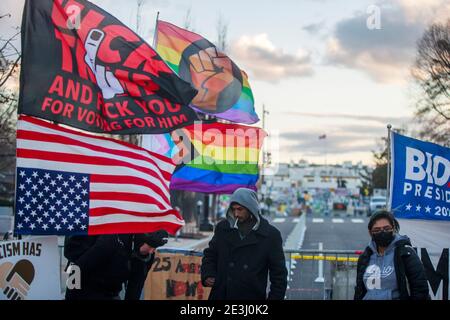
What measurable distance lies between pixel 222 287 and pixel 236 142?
5.19m

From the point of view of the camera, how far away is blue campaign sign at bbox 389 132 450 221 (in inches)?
360

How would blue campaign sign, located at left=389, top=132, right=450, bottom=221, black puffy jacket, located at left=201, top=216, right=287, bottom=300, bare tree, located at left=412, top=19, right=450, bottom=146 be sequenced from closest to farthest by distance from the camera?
black puffy jacket, located at left=201, top=216, right=287, bottom=300 → blue campaign sign, located at left=389, top=132, right=450, bottom=221 → bare tree, located at left=412, top=19, right=450, bottom=146

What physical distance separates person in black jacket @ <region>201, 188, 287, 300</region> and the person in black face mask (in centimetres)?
67

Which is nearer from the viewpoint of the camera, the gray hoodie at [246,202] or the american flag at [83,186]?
the gray hoodie at [246,202]

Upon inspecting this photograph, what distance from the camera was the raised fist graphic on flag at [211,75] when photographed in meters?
11.6

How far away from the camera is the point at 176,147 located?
37.3ft

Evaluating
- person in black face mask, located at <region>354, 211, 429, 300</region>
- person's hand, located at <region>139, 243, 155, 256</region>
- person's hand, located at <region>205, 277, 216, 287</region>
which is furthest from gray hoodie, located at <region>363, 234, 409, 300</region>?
person's hand, located at <region>139, 243, 155, 256</region>

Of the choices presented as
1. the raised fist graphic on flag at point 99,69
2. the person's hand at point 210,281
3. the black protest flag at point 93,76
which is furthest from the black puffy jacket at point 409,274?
the raised fist graphic on flag at point 99,69

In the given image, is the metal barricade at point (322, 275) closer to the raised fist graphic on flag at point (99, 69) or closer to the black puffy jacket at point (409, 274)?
the black puffy jacket at point (409, 274)

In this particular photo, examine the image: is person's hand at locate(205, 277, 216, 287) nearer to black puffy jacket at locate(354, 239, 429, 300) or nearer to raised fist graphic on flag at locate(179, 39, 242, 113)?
black puffy jacket at locate(354, 239, 429, 300)

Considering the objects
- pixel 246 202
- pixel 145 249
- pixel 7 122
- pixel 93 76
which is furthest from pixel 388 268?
pixel 7 122

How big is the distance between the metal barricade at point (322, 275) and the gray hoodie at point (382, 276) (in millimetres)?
4413

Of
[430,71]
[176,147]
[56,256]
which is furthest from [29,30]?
[430,71]

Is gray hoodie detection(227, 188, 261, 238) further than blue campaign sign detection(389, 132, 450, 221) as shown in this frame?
No
